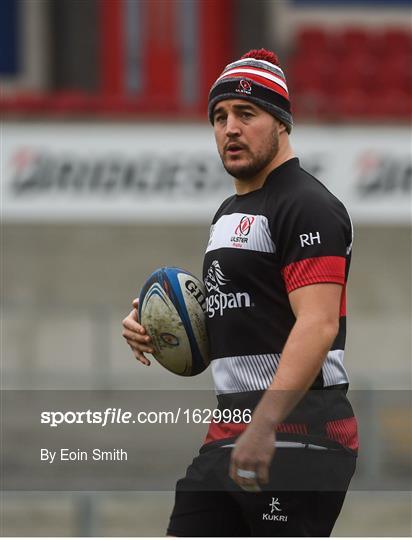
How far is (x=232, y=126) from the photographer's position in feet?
12.6

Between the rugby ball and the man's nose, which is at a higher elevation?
the man's nose

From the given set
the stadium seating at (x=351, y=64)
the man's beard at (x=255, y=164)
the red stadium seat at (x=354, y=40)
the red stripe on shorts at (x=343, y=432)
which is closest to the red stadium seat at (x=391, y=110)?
the stadium seating at (x=351, y=64)

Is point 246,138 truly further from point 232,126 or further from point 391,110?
point 391,110

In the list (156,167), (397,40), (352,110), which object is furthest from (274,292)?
(397,40)

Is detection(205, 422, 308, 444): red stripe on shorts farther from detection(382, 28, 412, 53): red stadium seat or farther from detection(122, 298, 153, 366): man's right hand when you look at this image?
detection(382, 28, 412, 53): red stadium seat

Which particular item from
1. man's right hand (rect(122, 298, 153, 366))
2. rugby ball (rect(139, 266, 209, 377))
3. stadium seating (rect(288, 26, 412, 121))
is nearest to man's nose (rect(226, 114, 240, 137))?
rugby ball (rect(139, 266, 209, 377))

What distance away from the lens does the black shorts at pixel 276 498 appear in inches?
148

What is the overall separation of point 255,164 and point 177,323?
63 cm

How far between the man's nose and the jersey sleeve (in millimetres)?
295

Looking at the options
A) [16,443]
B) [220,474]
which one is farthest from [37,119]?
[220,474]

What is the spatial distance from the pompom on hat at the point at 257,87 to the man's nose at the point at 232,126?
0.07m

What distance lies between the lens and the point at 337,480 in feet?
12.5

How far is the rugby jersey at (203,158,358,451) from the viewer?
12.1 ft

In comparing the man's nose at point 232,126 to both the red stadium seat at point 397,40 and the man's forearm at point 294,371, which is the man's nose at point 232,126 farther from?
the red stadium seat at point 397,40
